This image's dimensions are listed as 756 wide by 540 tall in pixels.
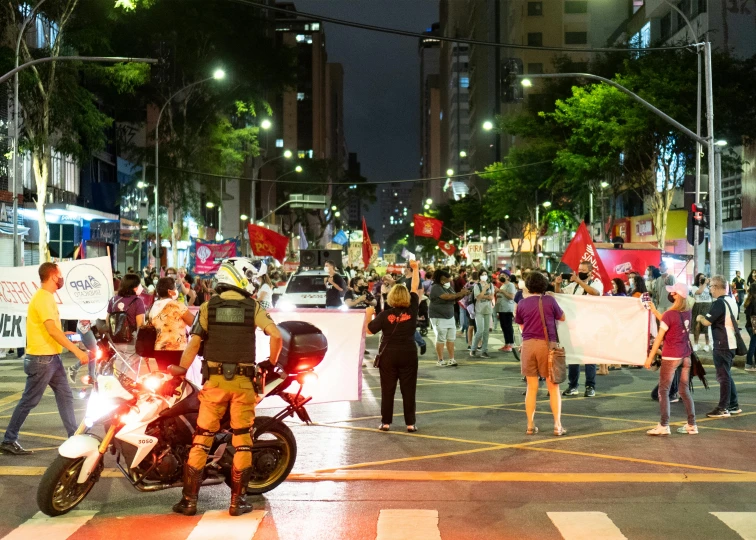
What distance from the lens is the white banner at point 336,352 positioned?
10.6 m

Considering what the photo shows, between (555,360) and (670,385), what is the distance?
4.18 ft

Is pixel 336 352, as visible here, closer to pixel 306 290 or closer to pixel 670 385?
pixel 670 385

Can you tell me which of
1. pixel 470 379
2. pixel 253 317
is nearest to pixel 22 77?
pixel 470 379

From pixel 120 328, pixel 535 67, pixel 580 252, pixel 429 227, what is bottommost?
pixel 120 328

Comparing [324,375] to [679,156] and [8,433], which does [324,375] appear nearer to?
[8,433]

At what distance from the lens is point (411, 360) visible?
438 inches

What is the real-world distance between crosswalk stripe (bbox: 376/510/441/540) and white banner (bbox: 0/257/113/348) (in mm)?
7949

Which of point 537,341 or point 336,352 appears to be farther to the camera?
point 537,341

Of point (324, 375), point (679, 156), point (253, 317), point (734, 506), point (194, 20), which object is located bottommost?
point (734, 506)

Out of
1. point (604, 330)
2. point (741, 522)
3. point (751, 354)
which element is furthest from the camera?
point (751, 354)

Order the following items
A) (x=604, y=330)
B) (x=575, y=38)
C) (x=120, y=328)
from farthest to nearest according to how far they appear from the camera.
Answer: (x=575, y=38) → (x=604, y=330) → (x=120, y=328)

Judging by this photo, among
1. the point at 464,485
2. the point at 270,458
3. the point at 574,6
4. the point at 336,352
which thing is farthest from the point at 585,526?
the point at 574,6

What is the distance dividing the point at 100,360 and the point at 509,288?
14.0 meters

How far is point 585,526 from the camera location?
6984 millimetres
